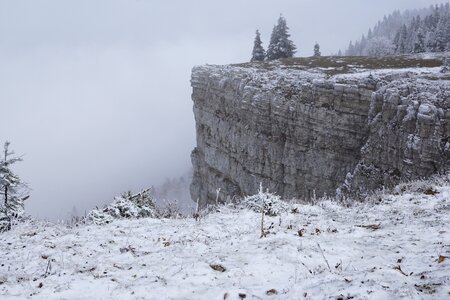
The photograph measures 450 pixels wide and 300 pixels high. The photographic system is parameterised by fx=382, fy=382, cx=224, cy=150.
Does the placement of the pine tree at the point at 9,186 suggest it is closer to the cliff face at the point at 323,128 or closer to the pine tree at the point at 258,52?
the cliff face at the point at 323,128

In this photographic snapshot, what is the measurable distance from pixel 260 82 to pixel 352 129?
951cm

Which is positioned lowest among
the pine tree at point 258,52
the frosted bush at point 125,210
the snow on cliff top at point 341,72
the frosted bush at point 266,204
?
the frosted bush at point 125,210

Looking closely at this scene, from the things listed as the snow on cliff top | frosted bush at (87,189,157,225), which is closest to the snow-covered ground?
frosted bush at (87,189,157,225)

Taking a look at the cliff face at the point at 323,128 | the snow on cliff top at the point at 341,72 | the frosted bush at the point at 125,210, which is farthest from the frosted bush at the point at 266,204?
the snow on cliff top at the point at 341,72

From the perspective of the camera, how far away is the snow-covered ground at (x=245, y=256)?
5.51 metres

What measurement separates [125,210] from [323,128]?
1919cm

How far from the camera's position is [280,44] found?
58188 millimetres

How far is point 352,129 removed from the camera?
25906 mm

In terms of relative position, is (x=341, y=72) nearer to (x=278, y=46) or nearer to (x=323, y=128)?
(x=323, y=128)

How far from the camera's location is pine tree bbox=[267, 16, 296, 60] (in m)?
58.2

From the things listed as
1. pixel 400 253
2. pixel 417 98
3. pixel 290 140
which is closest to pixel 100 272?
pixel 400 253

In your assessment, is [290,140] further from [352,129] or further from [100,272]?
[100,272]

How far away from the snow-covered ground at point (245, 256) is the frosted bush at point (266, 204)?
1.30 feet

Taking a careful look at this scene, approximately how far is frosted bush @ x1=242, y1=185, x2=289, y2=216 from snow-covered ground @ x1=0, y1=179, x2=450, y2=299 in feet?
1.30
